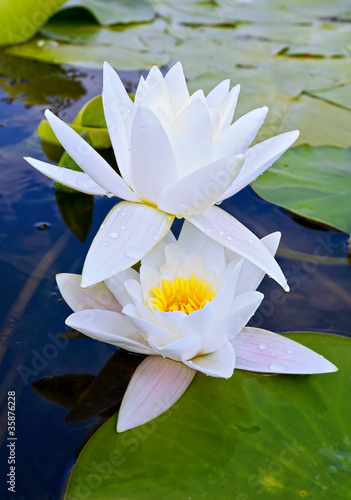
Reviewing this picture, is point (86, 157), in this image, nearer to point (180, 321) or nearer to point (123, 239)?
point (123, 239)

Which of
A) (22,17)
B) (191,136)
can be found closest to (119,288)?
(191,136)

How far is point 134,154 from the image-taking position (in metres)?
1.22

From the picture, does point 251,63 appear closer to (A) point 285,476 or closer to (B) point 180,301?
(B) point 180,301

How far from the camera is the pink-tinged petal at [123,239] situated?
3.79ft

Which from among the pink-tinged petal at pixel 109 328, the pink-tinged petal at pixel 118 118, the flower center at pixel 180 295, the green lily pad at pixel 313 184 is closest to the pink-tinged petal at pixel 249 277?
the flower center at pixel 180 295

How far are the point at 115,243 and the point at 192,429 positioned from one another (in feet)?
1.78

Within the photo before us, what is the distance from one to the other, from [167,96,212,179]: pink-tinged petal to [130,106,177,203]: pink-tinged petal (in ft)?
0.18

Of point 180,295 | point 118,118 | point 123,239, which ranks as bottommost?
point 180,295

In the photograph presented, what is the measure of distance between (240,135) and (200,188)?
20 cm

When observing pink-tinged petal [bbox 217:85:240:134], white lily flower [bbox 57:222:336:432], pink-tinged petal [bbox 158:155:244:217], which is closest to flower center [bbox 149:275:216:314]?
white lily flower [bbox 57:222:336:432]

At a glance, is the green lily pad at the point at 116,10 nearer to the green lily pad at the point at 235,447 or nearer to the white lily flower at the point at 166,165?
the white lily flower at the point at 166,165

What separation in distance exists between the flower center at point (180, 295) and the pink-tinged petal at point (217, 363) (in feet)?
0.46

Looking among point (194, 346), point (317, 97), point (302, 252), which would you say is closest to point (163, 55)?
point (317, 97)

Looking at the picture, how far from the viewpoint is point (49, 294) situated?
1.64m
